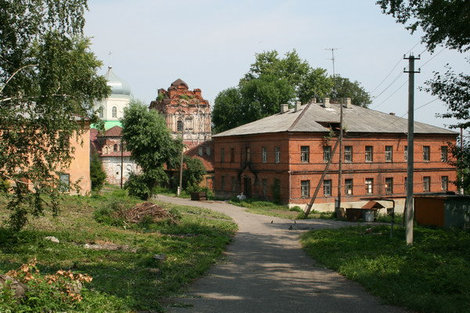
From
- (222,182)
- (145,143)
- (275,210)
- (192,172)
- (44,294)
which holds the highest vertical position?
(145,143)

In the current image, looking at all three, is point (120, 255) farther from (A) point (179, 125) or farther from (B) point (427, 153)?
(A) point (179, 125)

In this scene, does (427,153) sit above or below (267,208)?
above

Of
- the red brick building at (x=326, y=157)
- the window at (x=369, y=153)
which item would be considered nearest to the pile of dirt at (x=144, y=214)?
the red brick building at (x=326, y=157)

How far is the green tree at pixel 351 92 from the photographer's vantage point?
70.7 m

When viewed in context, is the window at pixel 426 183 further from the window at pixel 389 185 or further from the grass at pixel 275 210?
the grass at pixel 275 210

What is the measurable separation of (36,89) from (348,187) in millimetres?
30950

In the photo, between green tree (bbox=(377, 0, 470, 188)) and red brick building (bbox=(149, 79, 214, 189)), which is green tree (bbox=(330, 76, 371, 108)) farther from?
green tree (bbox=(377, 0, 470, 188))

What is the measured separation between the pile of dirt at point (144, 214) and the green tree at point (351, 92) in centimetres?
5159

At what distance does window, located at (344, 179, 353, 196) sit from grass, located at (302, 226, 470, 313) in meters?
20.2

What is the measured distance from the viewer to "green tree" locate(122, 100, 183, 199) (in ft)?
122

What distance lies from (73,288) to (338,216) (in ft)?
84.5

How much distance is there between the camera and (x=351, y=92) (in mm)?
70938

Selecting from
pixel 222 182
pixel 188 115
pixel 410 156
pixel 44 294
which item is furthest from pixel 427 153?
pixel 44 294

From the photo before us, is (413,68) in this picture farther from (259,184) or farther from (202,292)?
(259,184)
